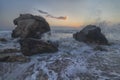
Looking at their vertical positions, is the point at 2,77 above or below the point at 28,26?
below

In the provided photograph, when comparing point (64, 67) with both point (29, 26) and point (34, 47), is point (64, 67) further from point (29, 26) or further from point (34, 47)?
point (29, 26)

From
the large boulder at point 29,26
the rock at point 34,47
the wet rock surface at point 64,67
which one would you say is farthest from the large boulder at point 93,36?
the large boulder at point 29,26

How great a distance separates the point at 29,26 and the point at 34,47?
1138cm

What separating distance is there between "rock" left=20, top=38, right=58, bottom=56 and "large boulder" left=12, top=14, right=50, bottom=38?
10.3 metres

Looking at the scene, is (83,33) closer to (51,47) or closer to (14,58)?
(51,47)

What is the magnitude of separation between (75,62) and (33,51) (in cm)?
374

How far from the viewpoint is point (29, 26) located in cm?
2847

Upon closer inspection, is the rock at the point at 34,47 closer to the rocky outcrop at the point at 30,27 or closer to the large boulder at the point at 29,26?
the rocky outcrop at the point at 30,27

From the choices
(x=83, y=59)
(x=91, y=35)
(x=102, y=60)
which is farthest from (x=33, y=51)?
(x=91, y=35)

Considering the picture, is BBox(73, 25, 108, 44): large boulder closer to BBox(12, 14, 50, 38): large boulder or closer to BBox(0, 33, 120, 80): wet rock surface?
BBox(0, 33, 120, 80): wet rock surface

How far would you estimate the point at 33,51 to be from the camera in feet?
56.5

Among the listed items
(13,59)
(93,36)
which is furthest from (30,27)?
(13,59)

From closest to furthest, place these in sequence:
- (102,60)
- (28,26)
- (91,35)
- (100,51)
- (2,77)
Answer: (2,77) → (102,60) → (100,51) → (91,35) → (28,26)

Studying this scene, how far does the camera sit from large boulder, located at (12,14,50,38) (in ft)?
92.6
